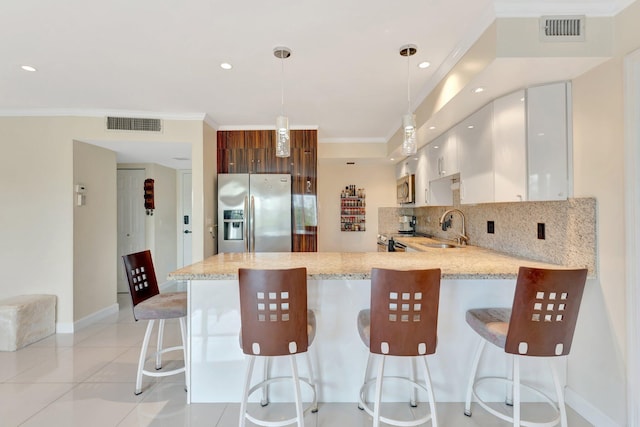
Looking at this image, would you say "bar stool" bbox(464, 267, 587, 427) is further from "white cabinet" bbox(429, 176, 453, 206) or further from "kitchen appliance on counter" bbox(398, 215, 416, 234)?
"kitchen appliance on counter" bbox(398, 215, 416, 234)

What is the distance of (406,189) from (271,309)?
3657mm

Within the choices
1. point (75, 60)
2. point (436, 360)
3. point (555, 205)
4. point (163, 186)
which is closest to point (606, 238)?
point (555, 205)

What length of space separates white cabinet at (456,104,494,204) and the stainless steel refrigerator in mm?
2152

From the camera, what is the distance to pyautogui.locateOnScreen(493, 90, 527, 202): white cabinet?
83.1 inches

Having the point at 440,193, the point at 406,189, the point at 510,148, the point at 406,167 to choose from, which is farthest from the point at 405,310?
the point at 406,167

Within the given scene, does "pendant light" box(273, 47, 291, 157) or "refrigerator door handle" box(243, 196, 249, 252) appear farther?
"refrigerator door handle" box(243, 196, 249, 252)

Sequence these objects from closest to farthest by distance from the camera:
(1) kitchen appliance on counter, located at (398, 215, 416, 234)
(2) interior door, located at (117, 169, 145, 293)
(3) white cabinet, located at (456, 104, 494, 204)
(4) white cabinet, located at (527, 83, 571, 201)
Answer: (4) white cabinet, located at (527, 83, 571, 201) < (3) white cabinet, located at (456, 104, 494, 204) < (2) interior door, located at (117, 169, 145, 293) < (1) kitchen appliance on counter, located at (398, 215, 416, 234)

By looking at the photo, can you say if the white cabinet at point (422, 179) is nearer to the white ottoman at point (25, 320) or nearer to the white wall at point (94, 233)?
the white wall at point (94, 233)

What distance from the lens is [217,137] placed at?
13.9 feet

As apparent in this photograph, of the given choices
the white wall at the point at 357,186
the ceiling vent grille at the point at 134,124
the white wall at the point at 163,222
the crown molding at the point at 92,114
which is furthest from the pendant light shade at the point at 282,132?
the white wall at the point at 163,222

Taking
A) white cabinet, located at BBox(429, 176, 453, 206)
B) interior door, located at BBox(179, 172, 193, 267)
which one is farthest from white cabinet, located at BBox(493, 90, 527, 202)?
interior door, located at BBox(179, 172, 193, 267)

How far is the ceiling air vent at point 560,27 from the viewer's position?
1.77 metres

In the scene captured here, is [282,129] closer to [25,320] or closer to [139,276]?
[139,276]

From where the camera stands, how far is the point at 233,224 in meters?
4.03
